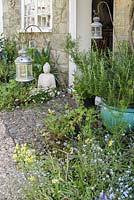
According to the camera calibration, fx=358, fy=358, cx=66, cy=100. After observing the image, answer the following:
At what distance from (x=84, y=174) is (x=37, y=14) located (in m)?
5.06

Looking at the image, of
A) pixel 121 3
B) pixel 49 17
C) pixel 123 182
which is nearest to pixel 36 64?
pixel 49 17

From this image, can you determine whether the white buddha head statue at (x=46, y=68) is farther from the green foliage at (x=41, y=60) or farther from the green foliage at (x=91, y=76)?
the green foliage at (x=91, y=76)

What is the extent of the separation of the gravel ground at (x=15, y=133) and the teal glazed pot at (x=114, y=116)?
2.82 ft

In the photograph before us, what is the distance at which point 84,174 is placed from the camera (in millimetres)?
2762

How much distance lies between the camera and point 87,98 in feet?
14.7

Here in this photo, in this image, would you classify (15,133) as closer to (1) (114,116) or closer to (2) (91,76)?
(2) (91,76)

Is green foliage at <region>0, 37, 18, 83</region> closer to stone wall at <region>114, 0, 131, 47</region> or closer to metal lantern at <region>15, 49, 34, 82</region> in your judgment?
metal lantern at <region>15, 49, 34, 82</region>

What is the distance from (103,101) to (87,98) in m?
0.65

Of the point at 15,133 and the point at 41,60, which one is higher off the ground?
the point at 41,60

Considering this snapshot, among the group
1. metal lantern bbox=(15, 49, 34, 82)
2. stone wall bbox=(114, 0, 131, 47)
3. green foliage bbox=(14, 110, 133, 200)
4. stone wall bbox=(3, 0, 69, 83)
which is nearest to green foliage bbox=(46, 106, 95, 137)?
green foliage bbox=(14, 110, 133, 200)

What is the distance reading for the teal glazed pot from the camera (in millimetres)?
3416

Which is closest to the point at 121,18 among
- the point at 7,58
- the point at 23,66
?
the point at 23,66

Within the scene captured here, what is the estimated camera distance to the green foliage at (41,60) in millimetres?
6320

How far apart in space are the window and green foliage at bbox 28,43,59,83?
1.38 feet
